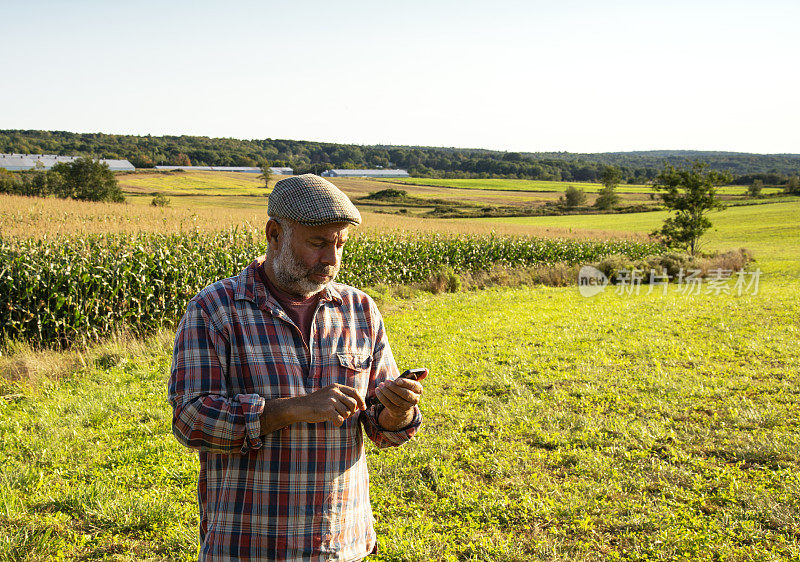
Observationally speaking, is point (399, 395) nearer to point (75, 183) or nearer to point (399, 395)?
point (399, 395)

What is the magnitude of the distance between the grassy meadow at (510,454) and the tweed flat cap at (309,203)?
2845mm

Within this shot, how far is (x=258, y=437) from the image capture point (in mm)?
1838

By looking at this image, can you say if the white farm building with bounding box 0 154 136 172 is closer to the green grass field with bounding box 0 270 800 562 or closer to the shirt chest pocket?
the green grass field with bounding box 0 270 800 562

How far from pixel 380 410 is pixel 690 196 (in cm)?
2593

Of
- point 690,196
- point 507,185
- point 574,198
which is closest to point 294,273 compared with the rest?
point 690,196

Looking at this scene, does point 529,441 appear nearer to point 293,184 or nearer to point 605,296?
point 293,184

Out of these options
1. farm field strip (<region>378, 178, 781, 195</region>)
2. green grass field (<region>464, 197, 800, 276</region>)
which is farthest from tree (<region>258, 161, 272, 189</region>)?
green grass field (<region>464, 197, 800, 276</region>)

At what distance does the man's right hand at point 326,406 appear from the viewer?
180cm

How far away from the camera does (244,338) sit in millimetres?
1989

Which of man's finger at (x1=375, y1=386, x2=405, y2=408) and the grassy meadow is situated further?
the grassy meadow

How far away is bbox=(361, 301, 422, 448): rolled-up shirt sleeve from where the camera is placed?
7.18 ft

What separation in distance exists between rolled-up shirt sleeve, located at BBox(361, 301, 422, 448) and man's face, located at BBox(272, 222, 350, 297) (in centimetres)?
34

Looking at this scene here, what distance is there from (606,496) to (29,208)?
19.6 meters

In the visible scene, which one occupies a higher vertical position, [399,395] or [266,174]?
[266,174]
